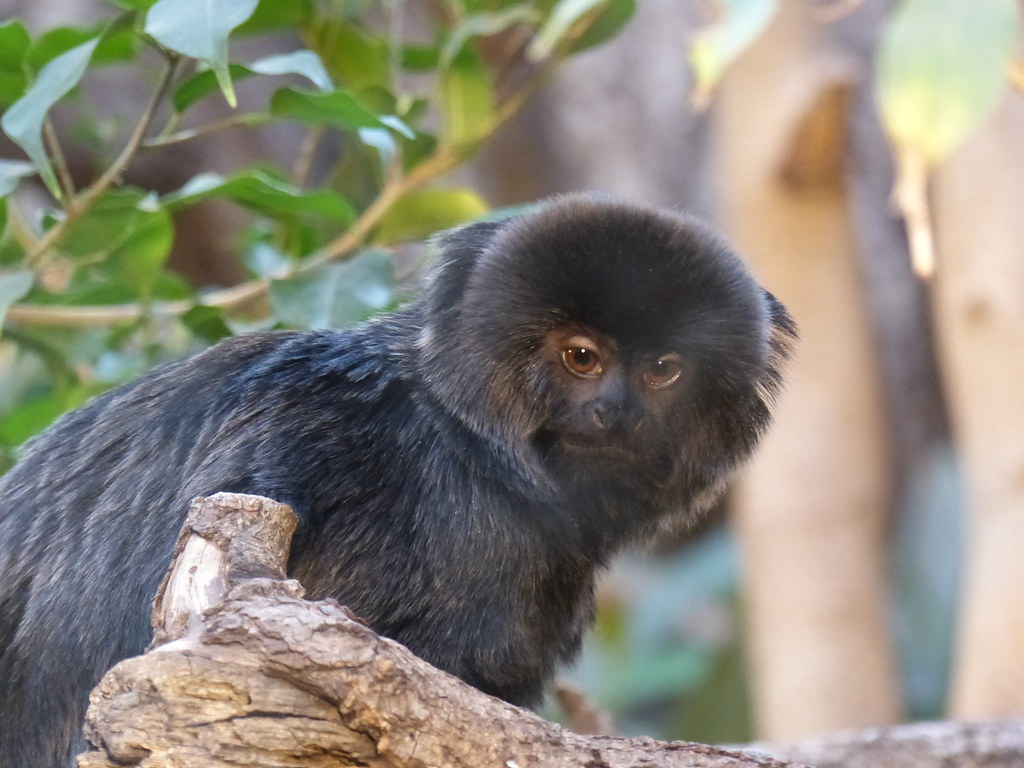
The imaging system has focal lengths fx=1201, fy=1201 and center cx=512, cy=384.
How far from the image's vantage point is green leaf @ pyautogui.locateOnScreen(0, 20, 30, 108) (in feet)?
7.98

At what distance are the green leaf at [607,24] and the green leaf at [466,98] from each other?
296 millimetres

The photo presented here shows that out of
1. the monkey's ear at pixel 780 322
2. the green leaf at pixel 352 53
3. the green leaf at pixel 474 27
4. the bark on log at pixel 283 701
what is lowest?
the bark on log at pixel 283 701

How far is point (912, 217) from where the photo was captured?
2.38 metres

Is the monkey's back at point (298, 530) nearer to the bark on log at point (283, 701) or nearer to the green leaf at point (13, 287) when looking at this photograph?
the green leaf at point (13, 287)

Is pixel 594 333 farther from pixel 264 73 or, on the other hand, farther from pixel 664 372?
pixel 264 73

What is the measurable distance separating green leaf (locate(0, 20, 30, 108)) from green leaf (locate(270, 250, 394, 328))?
0.69 metres

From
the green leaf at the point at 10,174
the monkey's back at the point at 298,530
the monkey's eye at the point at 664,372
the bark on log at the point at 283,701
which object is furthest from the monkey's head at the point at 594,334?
the green leaf at the point at 10,174

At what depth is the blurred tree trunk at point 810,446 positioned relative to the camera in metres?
4.59

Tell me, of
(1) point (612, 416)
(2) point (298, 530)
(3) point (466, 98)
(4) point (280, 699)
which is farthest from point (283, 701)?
(3) point (466, 98)

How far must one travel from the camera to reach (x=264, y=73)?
2.46 metres

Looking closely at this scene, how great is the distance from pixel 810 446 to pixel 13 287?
3160mm

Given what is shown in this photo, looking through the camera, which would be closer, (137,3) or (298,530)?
(298,530)

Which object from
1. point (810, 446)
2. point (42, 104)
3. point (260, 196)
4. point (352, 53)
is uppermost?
point (810, 446)

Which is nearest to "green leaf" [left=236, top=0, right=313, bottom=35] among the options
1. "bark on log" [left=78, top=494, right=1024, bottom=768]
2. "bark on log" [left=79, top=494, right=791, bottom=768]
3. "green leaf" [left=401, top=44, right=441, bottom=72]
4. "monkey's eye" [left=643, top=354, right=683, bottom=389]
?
"green leaf" [left=401, top=44, right=441, bottom=72]
